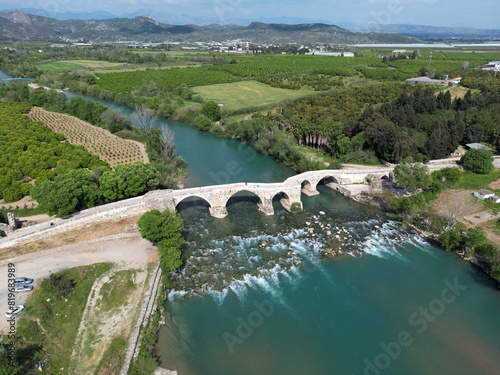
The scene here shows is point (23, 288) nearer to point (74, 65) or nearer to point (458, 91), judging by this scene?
point (458, 91)

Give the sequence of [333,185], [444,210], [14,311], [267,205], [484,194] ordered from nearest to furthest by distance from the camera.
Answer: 1. [14,311]
2. [444,210]
3. [267,205]
4. [484,194]
5. [333,185]

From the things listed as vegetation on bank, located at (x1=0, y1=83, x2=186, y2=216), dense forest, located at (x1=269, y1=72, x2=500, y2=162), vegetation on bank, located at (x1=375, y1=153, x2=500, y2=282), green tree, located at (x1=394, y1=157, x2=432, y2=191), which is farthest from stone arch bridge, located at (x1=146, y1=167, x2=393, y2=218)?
dense forest, located at (x1=269, y1=72, x2=500, y2=162)

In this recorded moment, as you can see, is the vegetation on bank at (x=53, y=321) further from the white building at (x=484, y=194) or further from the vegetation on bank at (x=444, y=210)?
the white building at (x=484, y=194)

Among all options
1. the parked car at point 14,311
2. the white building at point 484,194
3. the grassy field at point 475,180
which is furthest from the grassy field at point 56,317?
the grassy field at point 475,180

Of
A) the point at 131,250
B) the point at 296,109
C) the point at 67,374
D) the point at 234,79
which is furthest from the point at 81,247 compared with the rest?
the point at 234,79

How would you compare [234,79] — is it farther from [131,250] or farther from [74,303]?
[74,303]

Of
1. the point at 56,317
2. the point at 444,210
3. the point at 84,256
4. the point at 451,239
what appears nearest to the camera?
the point at 56,317

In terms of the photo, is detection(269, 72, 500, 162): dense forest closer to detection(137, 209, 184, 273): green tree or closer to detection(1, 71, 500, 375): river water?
detection(1, 71, 500, 375): river water

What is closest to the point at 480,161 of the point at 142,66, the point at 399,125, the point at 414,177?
the point at 399,125
